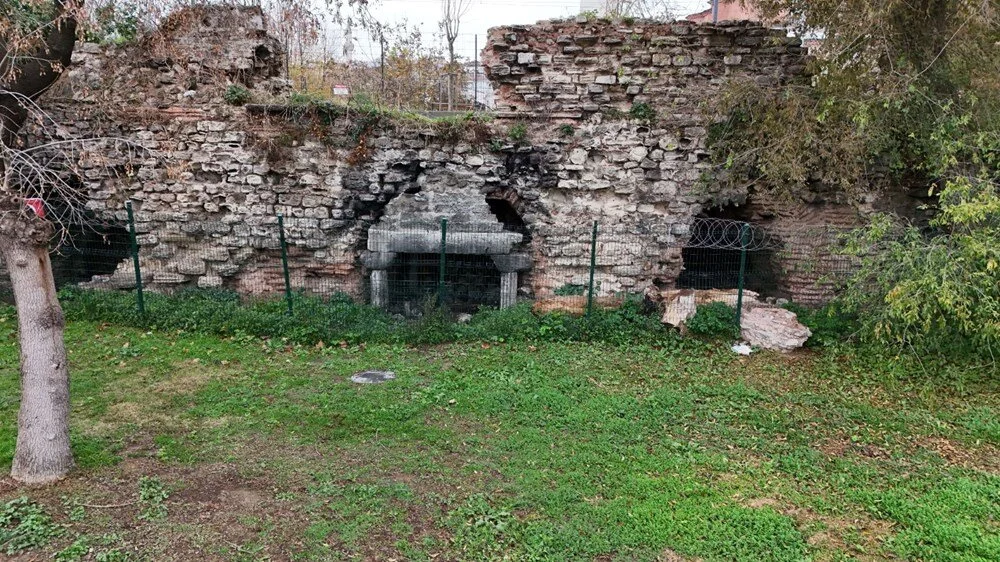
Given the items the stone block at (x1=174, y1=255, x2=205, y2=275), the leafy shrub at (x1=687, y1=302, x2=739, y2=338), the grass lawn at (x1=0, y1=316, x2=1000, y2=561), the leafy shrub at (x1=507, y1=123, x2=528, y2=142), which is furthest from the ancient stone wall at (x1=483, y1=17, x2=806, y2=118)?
the stone block at (x1=174, y1=255, x2=205, y2=275)

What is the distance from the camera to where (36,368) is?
4262mm

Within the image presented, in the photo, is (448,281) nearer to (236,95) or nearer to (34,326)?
(236,95)

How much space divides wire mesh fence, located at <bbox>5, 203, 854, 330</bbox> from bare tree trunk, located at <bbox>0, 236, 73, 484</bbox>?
435cm

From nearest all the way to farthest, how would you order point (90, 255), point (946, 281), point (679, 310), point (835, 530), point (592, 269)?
point (835, 530) < point (946, 281) < point (679, 310) < point (592, 269) < point (90, 255)

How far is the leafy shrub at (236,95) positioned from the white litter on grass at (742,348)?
7216mm

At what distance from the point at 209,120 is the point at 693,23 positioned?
6628 mm

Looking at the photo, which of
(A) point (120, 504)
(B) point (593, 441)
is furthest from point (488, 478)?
(A) point (120, 504)

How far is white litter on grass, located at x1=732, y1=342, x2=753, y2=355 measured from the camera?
24.6ft

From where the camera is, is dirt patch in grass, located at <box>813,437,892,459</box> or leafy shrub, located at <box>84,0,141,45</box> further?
leafy shrub, located at <box>84,0,141,45</box>

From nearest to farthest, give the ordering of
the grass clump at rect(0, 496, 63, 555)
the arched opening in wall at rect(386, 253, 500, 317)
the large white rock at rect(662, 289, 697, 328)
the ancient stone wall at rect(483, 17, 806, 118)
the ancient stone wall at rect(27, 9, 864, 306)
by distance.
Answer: the grass clump at rect(0, 496, 63, 555), the large white rock at rect(662, 289, 697, 328), the ancient stone wall at rect(483, 17, 806, 118), the ancient stone wall at rect(27, 9, 864, 306), the arched opening in wall at rect(386, 253, 500, 317)

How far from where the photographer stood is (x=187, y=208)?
346 inches

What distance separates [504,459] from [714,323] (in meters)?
3.97

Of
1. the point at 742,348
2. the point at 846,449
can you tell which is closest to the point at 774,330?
the point at 742,348

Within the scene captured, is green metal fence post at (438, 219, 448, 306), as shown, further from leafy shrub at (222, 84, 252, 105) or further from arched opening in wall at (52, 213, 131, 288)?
arched opening in wall at (52, 213, 131, 288)
